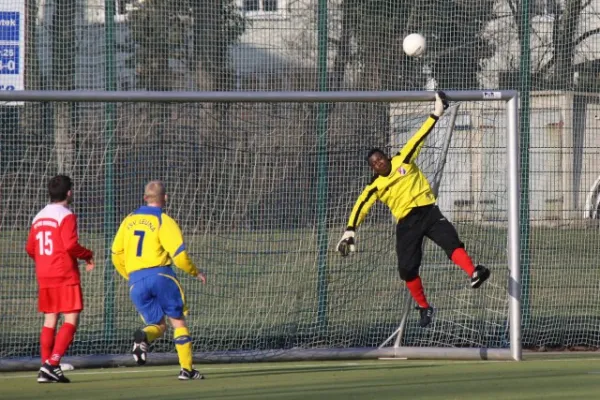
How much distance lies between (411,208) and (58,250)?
10.8 ft

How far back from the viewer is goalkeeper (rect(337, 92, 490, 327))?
10922mm

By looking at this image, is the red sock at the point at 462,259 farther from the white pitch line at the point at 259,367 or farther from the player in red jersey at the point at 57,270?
the player in red jersey at the point at 57,270

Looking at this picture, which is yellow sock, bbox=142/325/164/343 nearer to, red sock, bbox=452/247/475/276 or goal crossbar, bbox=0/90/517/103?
goal crossbar, bbox=0/90/517/103

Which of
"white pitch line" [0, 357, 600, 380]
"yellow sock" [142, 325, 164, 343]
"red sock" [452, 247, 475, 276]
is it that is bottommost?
"white pitch line" [0, 357, 600, 380]

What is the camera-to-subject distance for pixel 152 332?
9.32m

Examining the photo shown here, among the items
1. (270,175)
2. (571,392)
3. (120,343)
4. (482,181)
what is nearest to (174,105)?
(270,175)

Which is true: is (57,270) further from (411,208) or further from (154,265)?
(411,208)

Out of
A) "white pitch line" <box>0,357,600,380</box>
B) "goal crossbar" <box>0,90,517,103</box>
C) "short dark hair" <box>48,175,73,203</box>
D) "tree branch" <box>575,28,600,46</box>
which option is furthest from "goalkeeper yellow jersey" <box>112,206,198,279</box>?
"tree branch" <box>575,28,600,46</box>

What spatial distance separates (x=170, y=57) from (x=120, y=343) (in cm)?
342

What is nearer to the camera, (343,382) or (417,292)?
(343,382)

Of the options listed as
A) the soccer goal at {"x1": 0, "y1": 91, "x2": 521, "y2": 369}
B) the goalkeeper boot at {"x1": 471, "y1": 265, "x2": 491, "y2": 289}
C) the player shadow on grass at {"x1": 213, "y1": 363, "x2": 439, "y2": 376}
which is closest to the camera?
the player shadow on grass at {"x1": 213, "y1": 363, "x2": 439, "y2": 376}

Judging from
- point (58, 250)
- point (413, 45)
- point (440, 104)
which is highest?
point (413, 45)

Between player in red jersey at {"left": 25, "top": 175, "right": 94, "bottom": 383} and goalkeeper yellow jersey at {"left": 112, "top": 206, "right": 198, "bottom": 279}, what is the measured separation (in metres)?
0.34

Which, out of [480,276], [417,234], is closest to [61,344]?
[417,234]
